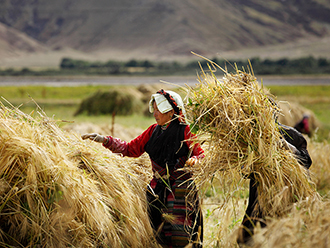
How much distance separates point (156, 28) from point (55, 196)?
155302mm

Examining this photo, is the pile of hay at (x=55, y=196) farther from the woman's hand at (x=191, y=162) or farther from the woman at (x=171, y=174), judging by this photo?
the woman's hand at (x=191, y=162)

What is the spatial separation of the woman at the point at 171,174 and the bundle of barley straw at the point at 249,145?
22 cm

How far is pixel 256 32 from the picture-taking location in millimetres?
142375

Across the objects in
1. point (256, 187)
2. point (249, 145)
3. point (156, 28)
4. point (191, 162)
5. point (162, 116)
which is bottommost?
point (256, 187)

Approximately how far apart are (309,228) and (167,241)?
1.27m

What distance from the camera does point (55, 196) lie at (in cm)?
216

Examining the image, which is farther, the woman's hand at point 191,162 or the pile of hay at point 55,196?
the woman's hand at point 191,162

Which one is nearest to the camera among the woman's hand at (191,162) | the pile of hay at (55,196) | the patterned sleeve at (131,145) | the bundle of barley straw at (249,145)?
the pile of hay at (55,196)

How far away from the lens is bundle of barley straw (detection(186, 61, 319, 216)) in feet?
7.46

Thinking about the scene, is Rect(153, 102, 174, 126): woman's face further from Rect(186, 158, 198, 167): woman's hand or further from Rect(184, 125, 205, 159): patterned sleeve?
Rect(186, 158, 198, 167): woman's hand

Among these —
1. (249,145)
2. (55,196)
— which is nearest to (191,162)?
(249,145)

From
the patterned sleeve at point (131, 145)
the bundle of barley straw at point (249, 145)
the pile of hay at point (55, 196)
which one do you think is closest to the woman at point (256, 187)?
the bundle of barley straw at point (249, 145)

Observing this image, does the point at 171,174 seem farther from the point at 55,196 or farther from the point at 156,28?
the point at 156,28

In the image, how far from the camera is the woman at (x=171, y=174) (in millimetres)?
2619
